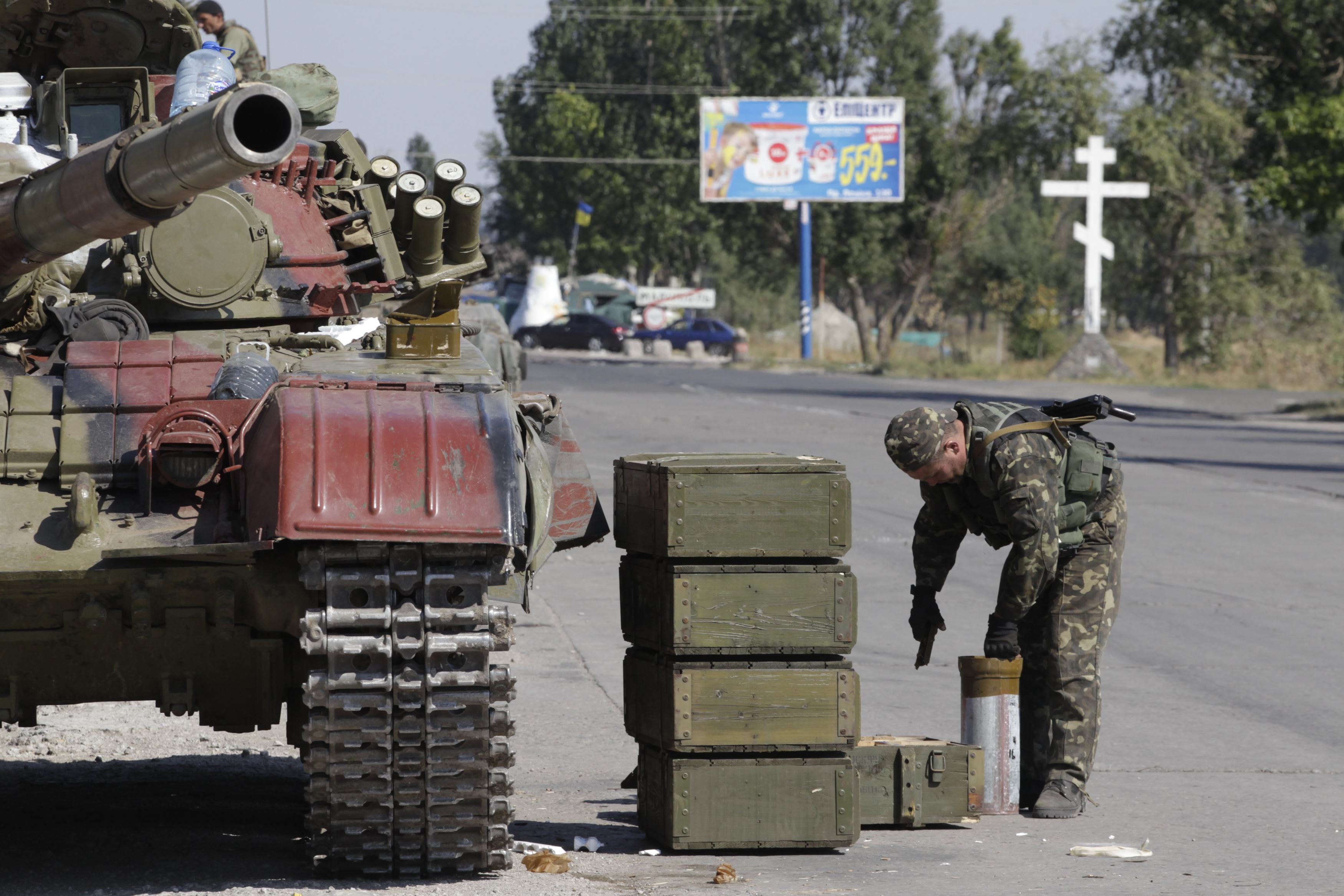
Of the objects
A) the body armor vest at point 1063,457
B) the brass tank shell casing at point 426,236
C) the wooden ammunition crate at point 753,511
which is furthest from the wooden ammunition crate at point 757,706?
the brass tank shell casing at point 426,236

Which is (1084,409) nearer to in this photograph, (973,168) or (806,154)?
(806,154)

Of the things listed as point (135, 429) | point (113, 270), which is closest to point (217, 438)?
point (135, 429)

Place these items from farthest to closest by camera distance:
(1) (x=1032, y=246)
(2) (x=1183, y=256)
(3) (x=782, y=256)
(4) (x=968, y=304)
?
(4) (x=968, y=304)
(1) (x=1032, y=246)
(3) (x=782, y=256)
(2) (x=1183, y=256)

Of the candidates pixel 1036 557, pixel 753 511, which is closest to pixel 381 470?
pixel 753 511

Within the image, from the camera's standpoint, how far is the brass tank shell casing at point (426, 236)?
8695mm

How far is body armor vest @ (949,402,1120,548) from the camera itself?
20.9ft

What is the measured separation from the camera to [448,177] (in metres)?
9.41

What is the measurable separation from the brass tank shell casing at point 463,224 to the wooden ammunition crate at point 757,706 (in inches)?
160

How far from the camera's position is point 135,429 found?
5277 millimetres

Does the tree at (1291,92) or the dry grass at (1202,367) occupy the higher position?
the tree at (1291,92)

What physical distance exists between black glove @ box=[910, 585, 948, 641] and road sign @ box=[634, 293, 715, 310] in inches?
1972

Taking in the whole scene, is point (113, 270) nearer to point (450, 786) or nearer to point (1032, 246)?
point (450, 786)

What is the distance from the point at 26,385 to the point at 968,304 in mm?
66571

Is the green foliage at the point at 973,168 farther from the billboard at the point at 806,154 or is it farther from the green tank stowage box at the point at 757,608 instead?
the green tank stowage box at the point at 757,608
